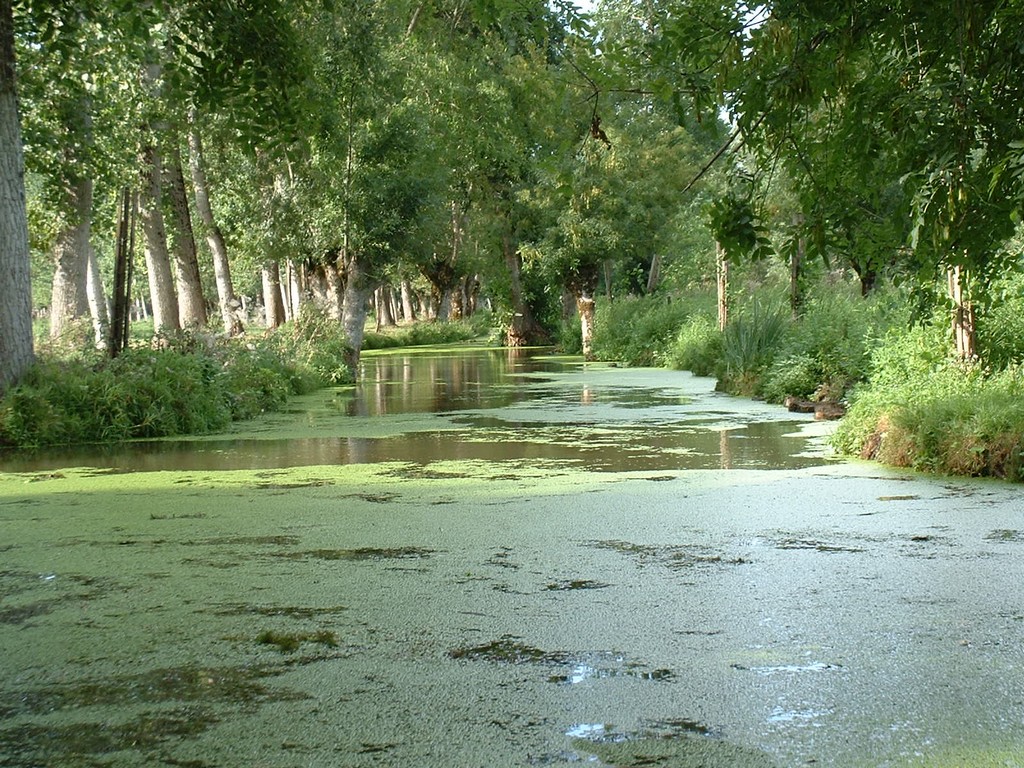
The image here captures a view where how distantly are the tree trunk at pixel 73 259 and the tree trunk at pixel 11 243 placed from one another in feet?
17.9

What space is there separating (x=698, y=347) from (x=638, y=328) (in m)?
Result: 4.55

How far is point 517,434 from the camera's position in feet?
29.2

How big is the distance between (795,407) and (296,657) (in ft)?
28.1

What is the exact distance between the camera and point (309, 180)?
54.5ft

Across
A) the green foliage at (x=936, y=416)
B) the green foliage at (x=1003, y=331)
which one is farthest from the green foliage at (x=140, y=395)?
the green foliage at (x=1003, y=331)

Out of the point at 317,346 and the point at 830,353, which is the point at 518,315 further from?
the point at 830,353

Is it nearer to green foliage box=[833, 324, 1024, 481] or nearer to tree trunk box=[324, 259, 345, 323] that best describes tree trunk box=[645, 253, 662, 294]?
tree trunk box=[324, 259, 345, 323]

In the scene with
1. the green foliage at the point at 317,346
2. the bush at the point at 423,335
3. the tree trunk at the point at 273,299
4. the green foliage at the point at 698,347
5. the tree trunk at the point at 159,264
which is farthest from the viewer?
the bush at the point at 423,335

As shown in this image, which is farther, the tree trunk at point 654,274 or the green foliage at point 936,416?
the tree trunk at point 654,274

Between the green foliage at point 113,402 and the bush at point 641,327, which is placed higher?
the bush at point 641,327

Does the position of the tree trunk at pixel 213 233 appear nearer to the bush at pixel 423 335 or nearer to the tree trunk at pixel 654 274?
the bush at pixel 423 335

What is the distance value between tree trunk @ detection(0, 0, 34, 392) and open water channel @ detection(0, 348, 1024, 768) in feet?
7.36

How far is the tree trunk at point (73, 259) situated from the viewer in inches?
553

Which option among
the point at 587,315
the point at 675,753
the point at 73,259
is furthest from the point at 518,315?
the point at 675,753
